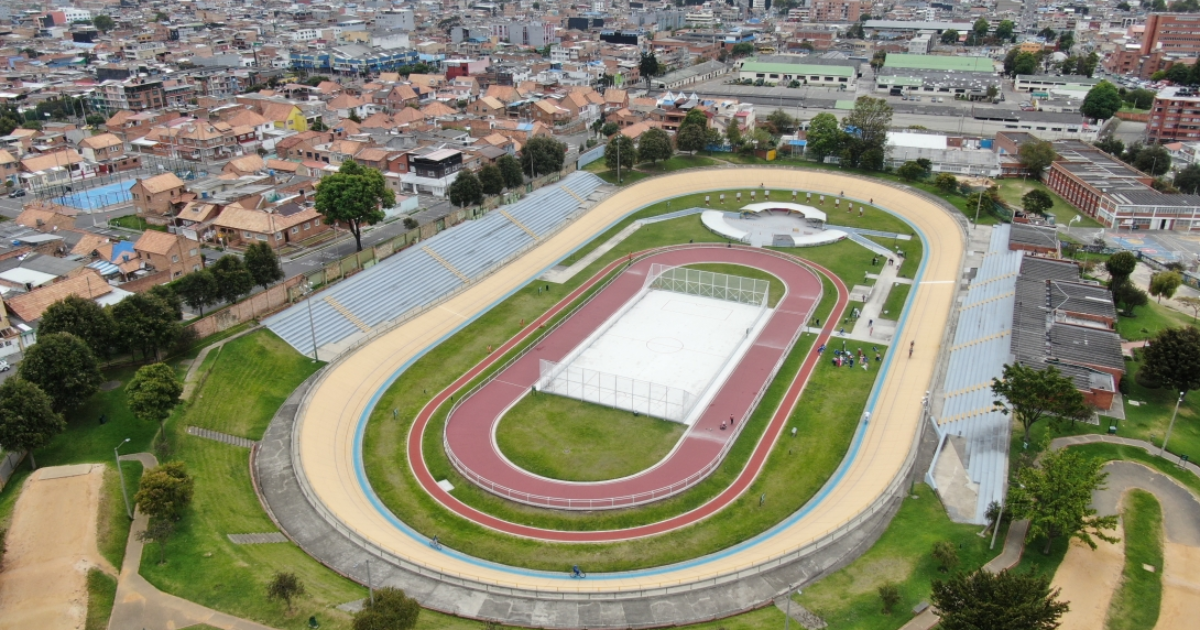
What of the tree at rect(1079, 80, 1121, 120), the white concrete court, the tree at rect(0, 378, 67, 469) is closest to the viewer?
the tree at rect(0, 378, 67, 469)

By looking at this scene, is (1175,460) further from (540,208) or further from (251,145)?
(251,145)

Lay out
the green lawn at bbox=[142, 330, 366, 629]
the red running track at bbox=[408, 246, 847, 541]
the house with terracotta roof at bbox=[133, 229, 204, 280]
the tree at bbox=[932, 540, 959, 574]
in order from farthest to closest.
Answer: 1. the house with terracotta roof at bbox=[133, 229, 204, 280]
2. the red running track at bbox=[408, 246, 847, 541]
3. the tree at bbox=[932, 540, 959, 574]
4. the green lawn at bbox=[142, 330, 366, 629]

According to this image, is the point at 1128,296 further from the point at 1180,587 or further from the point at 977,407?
the point at 1180,587

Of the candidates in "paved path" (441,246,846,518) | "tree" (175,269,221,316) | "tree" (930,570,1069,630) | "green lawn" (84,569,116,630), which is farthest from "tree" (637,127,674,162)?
"green lawn" (84,569,116,630)

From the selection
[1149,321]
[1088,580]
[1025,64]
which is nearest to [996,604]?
[1088,580]

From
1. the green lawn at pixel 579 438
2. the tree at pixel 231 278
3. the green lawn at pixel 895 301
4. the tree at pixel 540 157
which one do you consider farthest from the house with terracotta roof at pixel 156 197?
the green lawn at pixel 895 301

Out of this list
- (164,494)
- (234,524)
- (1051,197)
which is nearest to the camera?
(164,494)

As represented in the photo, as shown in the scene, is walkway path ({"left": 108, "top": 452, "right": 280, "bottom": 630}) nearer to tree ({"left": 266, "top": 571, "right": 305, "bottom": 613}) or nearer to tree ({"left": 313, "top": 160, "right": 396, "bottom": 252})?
tree ({"left": 266, "top": 571, "right": 305, "bottom": 613})
